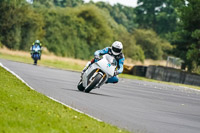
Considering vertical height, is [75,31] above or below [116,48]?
above

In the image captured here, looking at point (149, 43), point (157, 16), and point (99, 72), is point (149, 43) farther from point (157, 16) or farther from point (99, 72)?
point (99, 72)

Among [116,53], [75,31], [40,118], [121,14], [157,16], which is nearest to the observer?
[40,118]

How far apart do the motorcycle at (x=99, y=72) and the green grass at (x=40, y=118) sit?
15.8 ft

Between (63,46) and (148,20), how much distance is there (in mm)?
51495

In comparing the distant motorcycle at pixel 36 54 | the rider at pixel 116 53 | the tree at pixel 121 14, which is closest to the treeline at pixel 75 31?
the distant motorcycle at pixel 36 54

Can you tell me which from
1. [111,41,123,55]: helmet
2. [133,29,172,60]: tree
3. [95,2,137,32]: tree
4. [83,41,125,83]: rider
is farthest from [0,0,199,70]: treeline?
[95,2,137,32]: tree

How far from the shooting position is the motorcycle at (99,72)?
16656mm

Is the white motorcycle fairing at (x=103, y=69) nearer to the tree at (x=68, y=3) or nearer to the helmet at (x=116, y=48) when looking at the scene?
the helmet at (x=116, y=48)

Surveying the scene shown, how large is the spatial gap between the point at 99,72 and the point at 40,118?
7.50 m

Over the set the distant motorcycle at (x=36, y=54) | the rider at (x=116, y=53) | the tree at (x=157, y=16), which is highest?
the tree at (x=157, y=16)

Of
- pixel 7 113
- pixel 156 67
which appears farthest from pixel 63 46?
pixel 7 113

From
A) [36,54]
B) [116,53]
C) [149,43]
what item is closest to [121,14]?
[149,43]

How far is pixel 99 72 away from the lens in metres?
16.7

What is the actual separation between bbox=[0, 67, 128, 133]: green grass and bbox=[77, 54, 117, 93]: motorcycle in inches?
190
